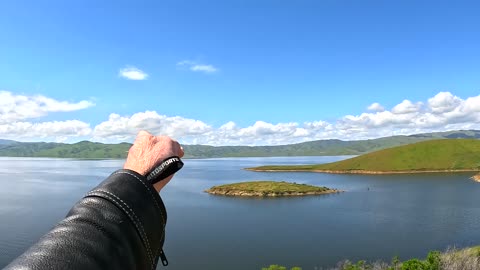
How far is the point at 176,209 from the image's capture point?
91938mm

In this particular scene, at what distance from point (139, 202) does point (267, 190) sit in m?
122

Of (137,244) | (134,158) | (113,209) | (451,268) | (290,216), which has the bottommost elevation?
(290,216)

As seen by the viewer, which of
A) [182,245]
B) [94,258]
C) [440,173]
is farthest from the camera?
[440,173]

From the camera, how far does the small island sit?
120 metres

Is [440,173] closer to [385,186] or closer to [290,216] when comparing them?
[385,186]

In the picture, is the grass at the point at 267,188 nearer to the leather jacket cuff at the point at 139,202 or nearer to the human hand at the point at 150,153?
the human hand at the point at 150,153

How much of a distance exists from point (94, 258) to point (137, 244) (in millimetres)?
306

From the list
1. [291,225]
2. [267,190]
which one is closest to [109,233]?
[291,225]

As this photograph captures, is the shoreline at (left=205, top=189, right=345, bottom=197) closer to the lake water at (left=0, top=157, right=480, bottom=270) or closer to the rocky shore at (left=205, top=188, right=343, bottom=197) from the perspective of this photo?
the rocky shore at (left=205, top=188, right=343, bottom=197)

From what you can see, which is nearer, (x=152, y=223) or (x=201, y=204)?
(x=152, y=223)

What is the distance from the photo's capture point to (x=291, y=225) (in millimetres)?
74938


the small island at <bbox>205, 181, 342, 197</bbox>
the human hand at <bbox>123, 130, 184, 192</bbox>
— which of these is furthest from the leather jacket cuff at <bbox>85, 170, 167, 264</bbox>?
the small island at <bbox>205, 181, 342, 197</bbox>

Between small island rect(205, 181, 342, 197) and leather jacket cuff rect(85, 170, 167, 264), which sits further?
small island rect(205, 181, 342, 197)

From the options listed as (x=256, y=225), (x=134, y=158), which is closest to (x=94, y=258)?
(x=134, y=158)
